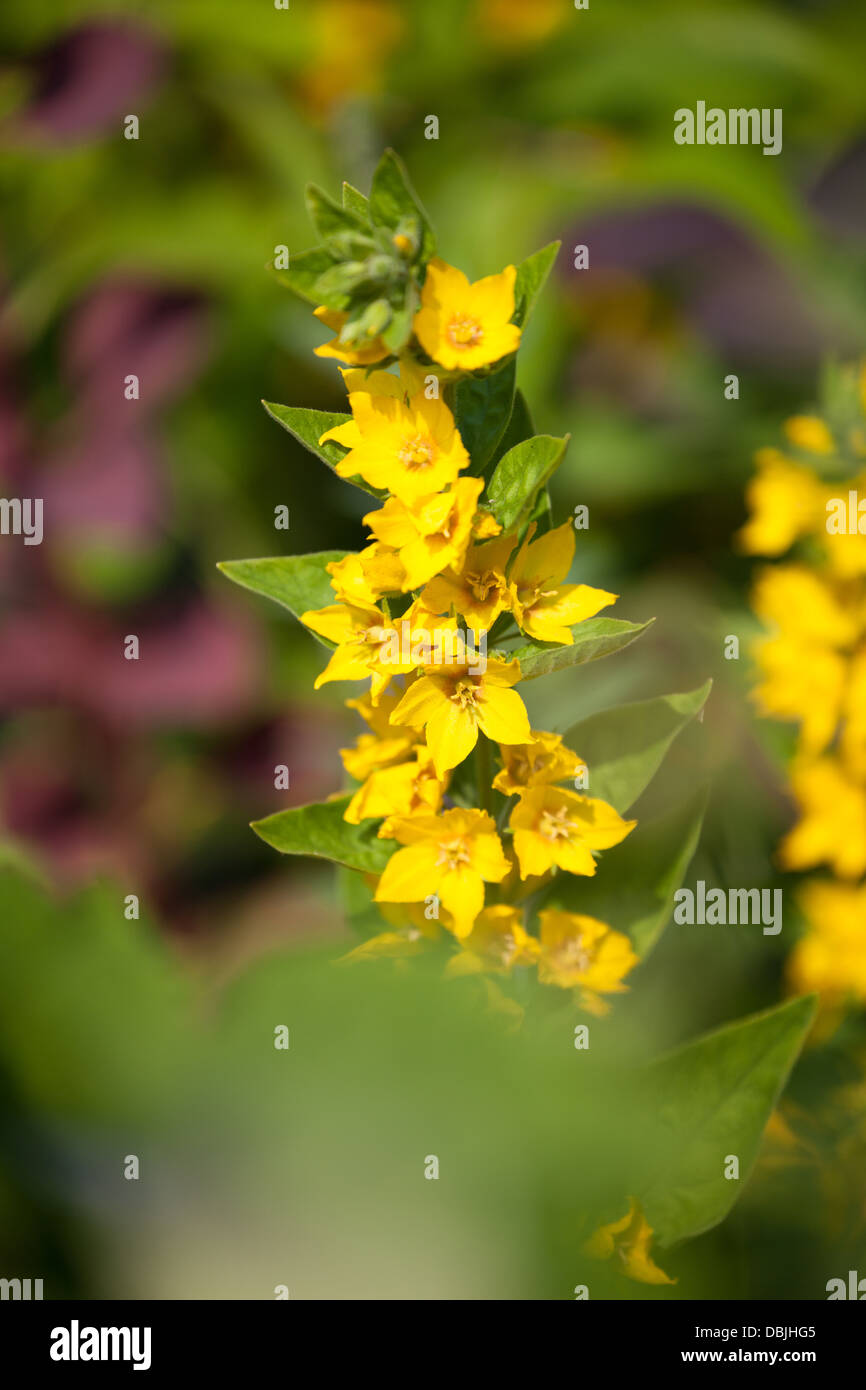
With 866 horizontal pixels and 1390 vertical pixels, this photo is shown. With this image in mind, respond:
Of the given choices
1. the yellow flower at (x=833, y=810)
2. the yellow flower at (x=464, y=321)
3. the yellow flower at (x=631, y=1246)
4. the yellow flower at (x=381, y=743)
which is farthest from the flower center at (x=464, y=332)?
the yellow flower at (x=833, y=810)

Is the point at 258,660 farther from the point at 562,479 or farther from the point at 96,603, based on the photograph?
the point at 562,479

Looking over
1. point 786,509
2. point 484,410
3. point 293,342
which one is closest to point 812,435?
point 786,509

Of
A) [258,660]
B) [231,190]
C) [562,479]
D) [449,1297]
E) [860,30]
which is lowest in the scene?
[449,1297]

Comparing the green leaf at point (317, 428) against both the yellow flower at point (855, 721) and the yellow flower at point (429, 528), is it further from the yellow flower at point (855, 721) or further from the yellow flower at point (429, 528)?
the yellow flower at point (855, 721)

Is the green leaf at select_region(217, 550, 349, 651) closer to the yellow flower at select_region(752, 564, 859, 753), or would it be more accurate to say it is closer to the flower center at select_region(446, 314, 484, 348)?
the flower center at select_region(446, 314, 484, 348)

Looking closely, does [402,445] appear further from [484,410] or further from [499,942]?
[499,942]

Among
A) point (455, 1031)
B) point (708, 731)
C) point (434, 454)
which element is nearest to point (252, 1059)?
point (455, 1031)
